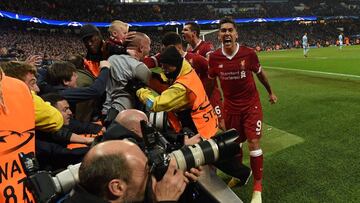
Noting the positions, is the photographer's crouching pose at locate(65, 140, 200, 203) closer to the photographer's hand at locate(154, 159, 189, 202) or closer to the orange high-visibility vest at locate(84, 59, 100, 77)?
the photographer's hand at locate(154, 159, 189, 202)

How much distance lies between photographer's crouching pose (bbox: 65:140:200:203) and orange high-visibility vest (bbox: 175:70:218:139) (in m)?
1.91

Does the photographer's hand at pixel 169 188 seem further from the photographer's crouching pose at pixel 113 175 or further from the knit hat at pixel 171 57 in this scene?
the knit hat at pixel 171 57

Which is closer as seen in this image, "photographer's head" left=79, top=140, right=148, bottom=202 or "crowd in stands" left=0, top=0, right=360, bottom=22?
"photographer's head" left=79, top=140, right=148, bottom=202

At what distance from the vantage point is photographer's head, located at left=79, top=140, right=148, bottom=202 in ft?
5.65

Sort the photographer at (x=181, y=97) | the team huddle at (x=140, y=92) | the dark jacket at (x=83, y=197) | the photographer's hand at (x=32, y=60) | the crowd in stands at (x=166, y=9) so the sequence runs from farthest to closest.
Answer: the crowd in stands at (x=166, y=9), the photographer's hand at (x=32, y=60), the photographer at (x=181, y=97), the team huddle at (x=140, y=92), the dark jacket at (x=83, y=197)

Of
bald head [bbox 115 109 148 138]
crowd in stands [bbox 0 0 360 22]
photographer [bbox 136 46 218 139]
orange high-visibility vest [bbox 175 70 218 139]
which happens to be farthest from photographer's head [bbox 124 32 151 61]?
crowd in stands [bbox 0 0 360 22]

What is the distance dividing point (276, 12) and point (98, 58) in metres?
65.1

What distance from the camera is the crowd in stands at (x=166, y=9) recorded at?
1716 inches

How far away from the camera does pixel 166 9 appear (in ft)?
196

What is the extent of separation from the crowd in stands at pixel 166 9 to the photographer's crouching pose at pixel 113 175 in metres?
37.4

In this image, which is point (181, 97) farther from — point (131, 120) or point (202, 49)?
point (202, 49)

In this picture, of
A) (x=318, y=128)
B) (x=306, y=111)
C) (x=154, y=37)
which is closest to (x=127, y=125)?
(x=318, y=128)

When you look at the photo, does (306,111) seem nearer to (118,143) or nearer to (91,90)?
(91,90)

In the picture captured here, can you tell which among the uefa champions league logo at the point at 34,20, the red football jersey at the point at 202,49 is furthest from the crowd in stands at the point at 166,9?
the red football jersey at the point at 202,49
